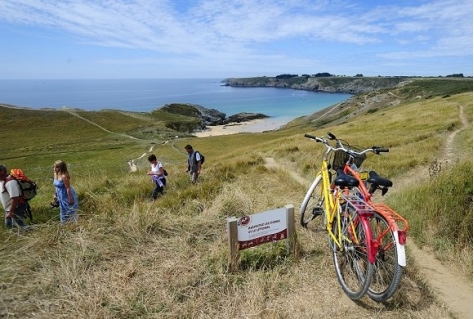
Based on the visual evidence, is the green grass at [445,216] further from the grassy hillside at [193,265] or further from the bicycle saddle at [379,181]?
the bicycle saddle at [379,181]

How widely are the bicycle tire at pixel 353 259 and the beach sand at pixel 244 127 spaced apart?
79890 millimetres

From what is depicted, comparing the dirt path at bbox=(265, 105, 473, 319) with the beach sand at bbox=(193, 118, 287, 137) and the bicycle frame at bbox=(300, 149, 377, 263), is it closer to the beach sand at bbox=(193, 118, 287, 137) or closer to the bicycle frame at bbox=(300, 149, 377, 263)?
the bicycle frame at bbox=(300, 149, 377, 263)

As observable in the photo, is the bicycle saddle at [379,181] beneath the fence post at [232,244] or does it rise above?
above

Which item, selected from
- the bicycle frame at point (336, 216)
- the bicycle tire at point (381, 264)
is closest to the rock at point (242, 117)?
the bicycle frame at point (336, 216)

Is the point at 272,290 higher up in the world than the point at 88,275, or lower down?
lower down

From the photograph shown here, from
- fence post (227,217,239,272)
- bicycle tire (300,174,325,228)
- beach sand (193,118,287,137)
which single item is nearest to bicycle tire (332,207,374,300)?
bicycle tire (300,174,325,228)

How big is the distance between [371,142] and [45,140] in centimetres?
6204

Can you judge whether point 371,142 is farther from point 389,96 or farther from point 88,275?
point 389,96

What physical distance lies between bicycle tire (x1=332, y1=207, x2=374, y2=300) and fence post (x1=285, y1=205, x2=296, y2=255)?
57 cm

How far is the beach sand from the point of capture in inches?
Answer: 3433

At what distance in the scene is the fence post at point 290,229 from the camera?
441 cm

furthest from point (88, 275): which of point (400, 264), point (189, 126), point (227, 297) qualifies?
point (189, 126)

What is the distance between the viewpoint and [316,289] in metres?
4.04

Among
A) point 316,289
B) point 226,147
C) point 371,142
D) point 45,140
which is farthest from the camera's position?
point 45,140
